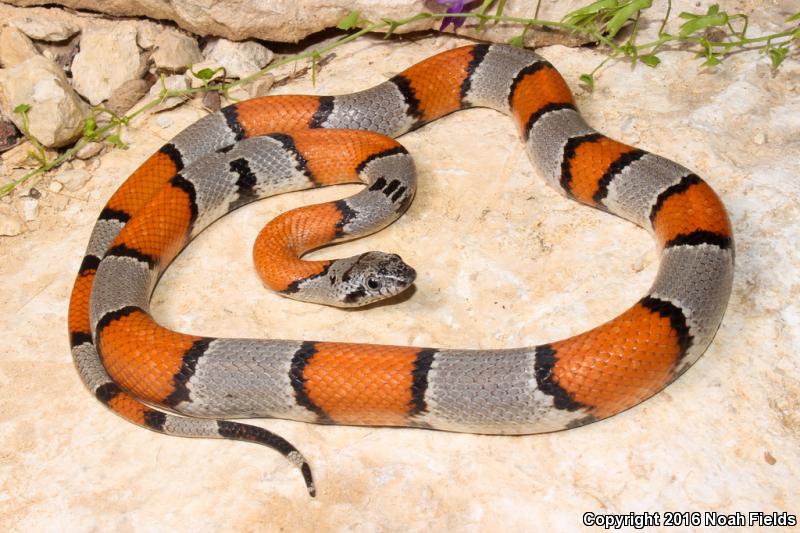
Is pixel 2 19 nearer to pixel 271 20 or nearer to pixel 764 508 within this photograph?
pixel 271 20

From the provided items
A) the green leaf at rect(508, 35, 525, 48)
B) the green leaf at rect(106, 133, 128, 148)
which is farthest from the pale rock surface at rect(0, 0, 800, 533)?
the green leaf at rect(508, 35, 525, 48)

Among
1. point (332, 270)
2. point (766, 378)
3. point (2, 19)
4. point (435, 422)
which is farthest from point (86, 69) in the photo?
point (766, 378)

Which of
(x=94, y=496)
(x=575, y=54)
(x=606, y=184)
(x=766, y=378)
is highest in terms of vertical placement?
(x=575, y=54)

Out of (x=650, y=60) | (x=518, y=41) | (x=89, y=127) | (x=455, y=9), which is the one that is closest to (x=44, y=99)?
(x=89, y=127)

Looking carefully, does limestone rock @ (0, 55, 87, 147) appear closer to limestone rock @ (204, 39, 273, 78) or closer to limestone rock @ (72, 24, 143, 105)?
limestone rock @ (72, 24, 143, 105)

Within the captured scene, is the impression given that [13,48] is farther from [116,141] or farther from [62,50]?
[116,141]

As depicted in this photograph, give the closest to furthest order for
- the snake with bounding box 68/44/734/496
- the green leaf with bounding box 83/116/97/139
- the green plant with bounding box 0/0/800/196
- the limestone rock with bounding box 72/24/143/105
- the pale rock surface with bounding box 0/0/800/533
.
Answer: the pale rock surface with bounding box 0/0/800/533
the snake with bounding box 68/44/734/496
the green plant with bounding box 0/0/800/196
the green leaf with bounding box 83/116/97/139
the limestone rock with bounding box 72/24/143/105

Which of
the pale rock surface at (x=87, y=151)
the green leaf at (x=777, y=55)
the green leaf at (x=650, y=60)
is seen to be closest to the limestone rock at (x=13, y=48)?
the pale rock surface at (x=87, y=151)
